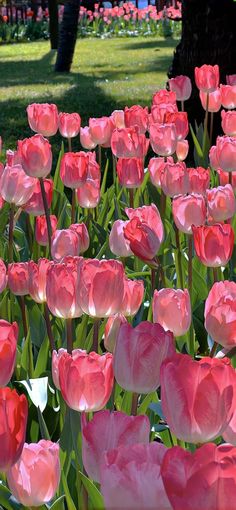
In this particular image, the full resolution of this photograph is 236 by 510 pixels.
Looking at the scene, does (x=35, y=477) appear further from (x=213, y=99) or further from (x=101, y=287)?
(x=213, y=99)

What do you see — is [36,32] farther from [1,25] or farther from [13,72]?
[13,72]

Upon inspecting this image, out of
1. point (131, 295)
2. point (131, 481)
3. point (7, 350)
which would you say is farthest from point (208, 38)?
point (131, 481)

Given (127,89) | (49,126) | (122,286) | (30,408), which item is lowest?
(127,89)

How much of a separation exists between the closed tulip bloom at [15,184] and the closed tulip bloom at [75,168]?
5.2 inches

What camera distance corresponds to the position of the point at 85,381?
1351 mm

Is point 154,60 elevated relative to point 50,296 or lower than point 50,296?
lower

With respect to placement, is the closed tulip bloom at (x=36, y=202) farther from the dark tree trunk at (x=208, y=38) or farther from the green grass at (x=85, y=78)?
the green grass at (x=85, y=78)

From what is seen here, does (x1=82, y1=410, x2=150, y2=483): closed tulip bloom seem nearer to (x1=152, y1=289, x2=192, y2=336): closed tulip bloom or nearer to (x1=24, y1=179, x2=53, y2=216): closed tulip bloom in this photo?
(x1=152, y1=289, x2=192, y2=336): closed tulip bloom

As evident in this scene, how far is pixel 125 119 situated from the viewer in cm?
334

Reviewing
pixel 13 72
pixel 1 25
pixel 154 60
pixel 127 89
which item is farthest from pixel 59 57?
pixel 1 25

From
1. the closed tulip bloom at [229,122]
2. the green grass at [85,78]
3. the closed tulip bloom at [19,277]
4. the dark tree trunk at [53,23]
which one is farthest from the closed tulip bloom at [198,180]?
the dark tree trunk at [53,23]

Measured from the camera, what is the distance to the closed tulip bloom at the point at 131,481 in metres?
0.92

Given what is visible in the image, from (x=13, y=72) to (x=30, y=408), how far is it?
13212mm

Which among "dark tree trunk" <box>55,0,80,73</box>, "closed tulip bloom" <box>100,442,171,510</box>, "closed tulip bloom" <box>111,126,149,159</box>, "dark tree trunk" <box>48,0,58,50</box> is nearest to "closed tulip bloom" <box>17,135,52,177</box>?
"closed tulip bloom" <box>111,126,149,159</box>
